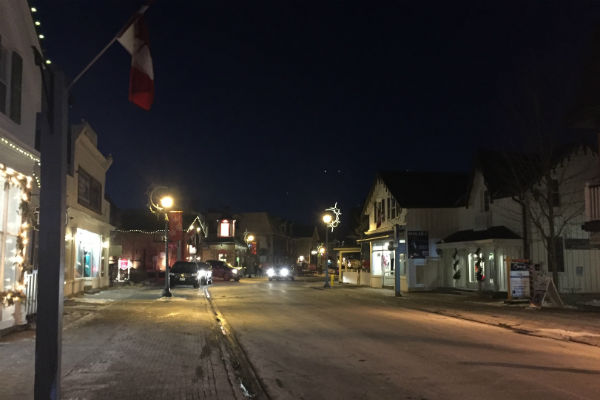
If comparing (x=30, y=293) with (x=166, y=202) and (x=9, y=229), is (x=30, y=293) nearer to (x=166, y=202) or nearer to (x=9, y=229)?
(x=9, y=229)

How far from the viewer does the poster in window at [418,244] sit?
3375 cm

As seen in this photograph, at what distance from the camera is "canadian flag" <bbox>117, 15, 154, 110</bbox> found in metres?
7.02

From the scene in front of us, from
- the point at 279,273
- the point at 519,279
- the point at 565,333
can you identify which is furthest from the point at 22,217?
the point at 279,273

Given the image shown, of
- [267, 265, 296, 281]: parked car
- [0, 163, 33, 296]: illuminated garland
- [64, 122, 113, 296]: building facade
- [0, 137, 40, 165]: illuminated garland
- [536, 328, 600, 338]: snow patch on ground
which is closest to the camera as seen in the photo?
[0, 137, 40, 165]: illuminated garland

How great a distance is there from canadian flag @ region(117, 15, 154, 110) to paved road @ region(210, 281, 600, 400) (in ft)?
14.3

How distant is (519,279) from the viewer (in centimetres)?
2350

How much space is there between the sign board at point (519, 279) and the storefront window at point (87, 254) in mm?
19085

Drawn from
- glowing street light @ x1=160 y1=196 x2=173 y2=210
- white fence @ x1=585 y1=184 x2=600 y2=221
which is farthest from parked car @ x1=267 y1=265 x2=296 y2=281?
white fence @ x1=585 y1=184 x2=600 y2=221

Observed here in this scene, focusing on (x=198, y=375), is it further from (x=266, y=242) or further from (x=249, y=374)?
(x=266, y=242)

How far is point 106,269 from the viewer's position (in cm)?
3481

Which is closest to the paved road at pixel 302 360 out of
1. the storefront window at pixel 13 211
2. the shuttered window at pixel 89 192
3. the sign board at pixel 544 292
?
the storefront window at pixel 13 211

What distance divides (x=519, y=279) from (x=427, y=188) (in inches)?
567

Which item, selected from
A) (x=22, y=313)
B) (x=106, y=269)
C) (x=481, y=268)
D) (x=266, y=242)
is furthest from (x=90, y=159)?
(x=266, y=242)

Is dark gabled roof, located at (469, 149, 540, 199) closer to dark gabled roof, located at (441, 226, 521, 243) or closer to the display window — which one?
dark gabled roof, located at (441, 226, 521, 243)
